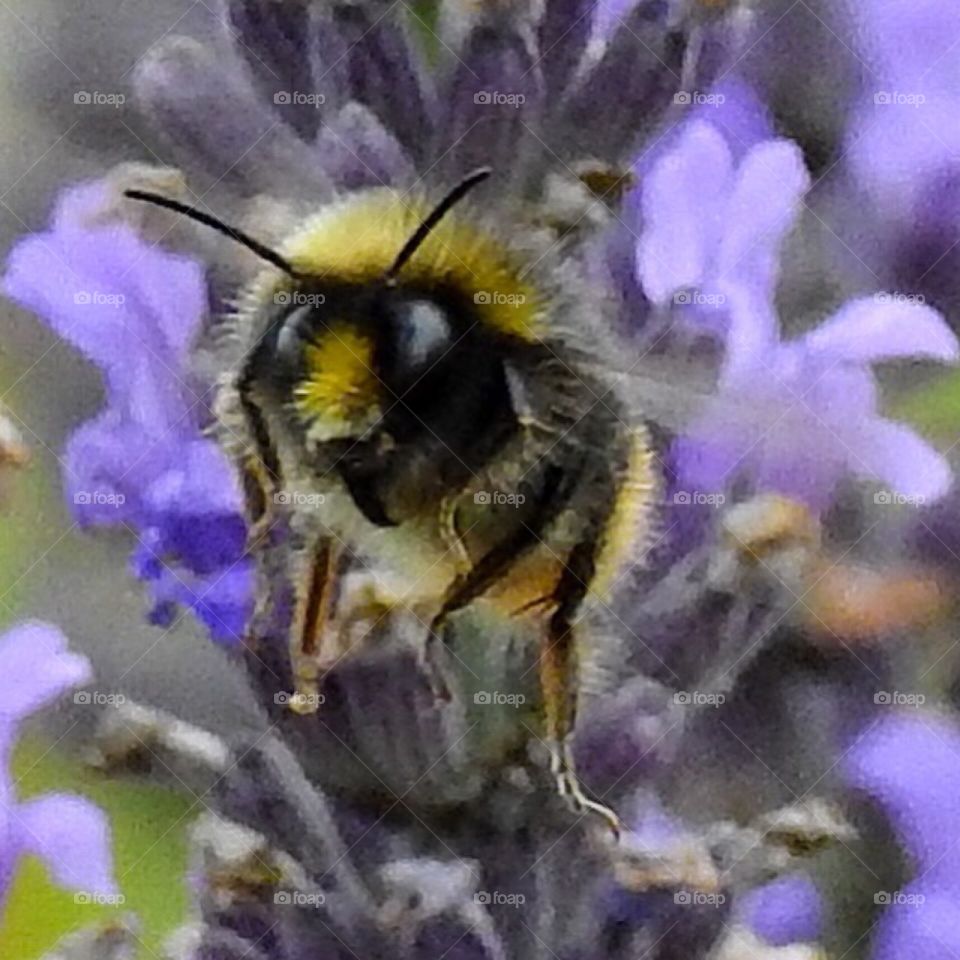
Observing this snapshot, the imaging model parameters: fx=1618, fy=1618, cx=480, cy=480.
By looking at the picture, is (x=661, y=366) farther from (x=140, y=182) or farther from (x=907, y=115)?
(x=140, y=182)

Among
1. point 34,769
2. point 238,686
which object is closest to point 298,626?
point 238,686

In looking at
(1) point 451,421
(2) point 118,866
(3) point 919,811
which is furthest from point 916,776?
(2) point 118,866

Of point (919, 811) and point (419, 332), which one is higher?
point (419, 332)

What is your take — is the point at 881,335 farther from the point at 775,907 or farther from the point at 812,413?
the point at 775,907

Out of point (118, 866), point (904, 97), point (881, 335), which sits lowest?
point (118, 866)

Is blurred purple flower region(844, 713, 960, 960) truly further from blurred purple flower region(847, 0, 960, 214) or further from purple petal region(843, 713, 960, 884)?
blurred purple flower region(847, 0, 960, 214)

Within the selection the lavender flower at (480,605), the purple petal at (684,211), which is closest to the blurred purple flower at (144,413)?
the lavender flower at (480,605)

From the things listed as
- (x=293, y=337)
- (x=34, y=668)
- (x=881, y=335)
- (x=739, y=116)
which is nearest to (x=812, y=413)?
(x=881, y=335)
